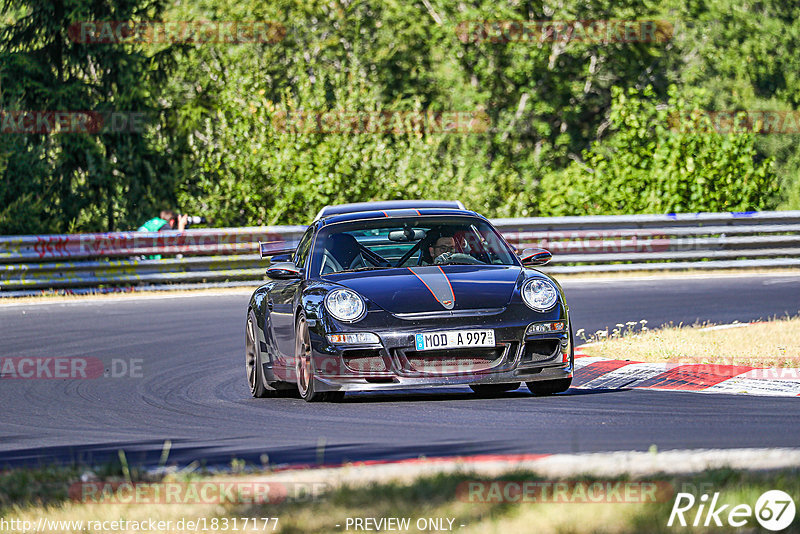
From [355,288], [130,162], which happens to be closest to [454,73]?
[130,162]

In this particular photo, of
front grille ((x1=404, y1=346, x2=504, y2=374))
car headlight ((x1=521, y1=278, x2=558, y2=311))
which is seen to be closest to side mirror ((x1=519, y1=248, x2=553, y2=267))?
car headlight ((x1=521, y1=278, x2=558, y2=311))

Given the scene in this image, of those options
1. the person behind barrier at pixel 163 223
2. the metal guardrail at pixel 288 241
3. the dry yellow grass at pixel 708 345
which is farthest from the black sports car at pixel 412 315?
the person behind barrier at pixel 163 223

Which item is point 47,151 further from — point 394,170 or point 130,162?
point 394,170

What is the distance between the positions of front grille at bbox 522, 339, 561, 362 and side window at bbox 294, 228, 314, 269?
2.06m

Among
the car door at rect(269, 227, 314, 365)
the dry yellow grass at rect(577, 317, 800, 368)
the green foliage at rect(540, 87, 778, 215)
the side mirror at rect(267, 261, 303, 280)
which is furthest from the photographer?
the green foliage at rect(540, 87, 778, 215)

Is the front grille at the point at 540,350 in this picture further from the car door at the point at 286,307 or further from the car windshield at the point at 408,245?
the car door at the point at 286,307

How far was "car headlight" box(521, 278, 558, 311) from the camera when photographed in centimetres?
916

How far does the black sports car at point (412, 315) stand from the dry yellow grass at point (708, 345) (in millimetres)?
1838

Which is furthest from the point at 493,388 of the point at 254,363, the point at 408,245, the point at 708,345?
the point at 708,345

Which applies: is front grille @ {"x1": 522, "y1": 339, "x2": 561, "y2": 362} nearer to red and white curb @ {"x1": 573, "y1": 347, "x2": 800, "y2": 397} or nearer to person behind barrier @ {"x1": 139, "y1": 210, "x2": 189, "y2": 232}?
red and white curb @ {"x1": 573, "y1": 347, "x2": 800, "y2": 397}

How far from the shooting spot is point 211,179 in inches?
1054

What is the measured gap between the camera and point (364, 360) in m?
8.97

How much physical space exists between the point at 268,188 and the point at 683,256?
27.2 feet

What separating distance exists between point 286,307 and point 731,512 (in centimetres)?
569
